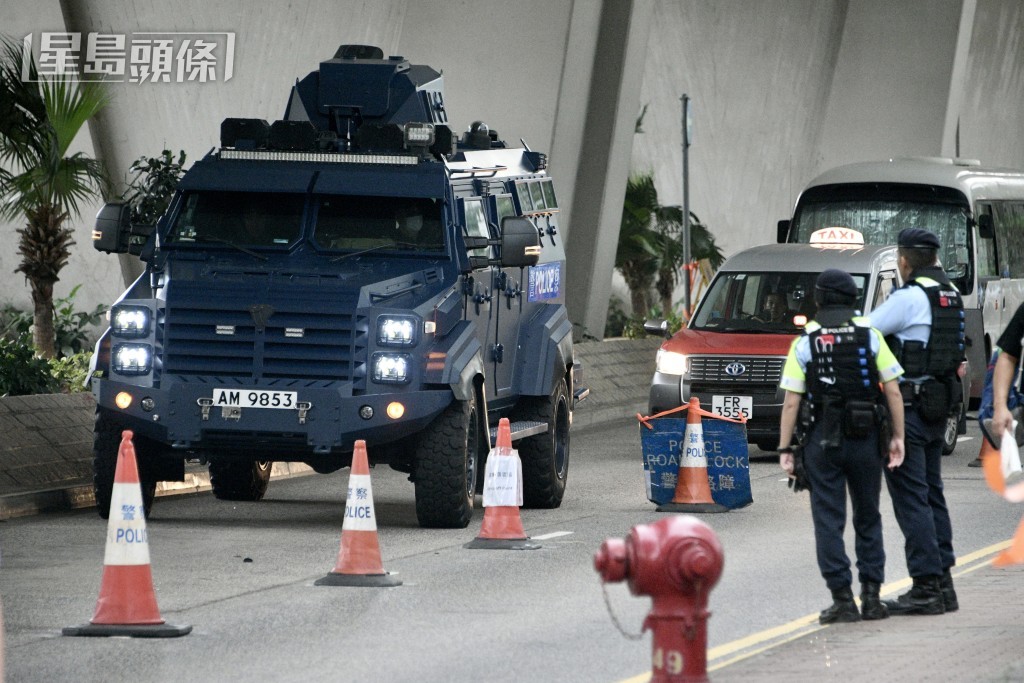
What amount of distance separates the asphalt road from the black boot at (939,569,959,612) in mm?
768

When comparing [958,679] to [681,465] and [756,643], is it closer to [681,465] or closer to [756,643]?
[756,643]

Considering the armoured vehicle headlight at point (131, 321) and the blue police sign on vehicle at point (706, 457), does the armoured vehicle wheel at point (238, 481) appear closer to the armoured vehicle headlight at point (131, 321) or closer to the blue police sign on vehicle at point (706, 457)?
the armoured vehicle headlight at point (131, 321)

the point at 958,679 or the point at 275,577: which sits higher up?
the point at 958,679

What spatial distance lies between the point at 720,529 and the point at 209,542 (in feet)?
12.0

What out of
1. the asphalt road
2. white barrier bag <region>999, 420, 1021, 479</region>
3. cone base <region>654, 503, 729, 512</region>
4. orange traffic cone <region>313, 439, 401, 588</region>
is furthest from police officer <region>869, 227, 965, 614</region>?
cone base <region>654, 503, 729, 512</region>

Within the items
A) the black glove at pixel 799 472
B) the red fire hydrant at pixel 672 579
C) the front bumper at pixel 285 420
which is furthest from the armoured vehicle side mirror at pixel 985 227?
the red fire hydrant at pixel 672 579

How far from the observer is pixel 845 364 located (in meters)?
9.79

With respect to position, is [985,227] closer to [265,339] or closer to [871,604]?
[265,339]

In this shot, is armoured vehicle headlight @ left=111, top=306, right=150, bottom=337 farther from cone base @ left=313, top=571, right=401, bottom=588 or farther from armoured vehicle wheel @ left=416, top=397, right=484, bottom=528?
cone base @ left=313, top=571, right=401, bottom=588

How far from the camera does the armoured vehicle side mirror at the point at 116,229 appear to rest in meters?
14.8

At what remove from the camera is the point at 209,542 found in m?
13.4

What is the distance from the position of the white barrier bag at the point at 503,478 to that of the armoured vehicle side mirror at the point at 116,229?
12.1 feet

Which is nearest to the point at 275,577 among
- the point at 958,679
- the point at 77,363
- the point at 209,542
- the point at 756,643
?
the point at 209,542

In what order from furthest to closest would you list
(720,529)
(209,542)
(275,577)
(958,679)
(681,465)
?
(681,465) < (720,529) < (209,542) < (275,577) < (958,679)
